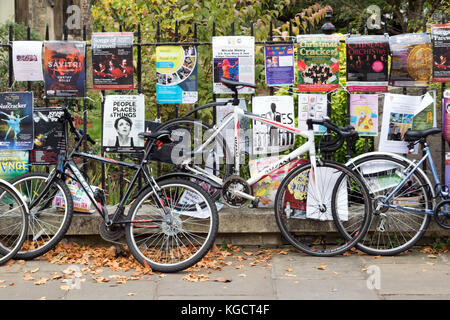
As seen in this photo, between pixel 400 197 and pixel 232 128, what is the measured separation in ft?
5.36

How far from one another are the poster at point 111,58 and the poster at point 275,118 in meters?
1.20

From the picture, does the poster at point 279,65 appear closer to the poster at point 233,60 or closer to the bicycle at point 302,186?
the poster at point 233,60

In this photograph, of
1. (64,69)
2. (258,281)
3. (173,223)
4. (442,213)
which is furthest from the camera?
(64,69)

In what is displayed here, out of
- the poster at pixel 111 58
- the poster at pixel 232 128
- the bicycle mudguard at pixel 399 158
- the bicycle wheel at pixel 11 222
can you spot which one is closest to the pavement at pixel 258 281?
the bicycle wheel at pixel 11 222

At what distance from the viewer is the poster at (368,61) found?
5.51 m

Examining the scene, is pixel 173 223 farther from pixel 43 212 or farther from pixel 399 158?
pixel 399 158

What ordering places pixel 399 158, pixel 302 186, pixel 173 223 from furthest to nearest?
pixel 302 186
pixel 399 158
pixel 173 223

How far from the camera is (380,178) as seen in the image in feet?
18.0

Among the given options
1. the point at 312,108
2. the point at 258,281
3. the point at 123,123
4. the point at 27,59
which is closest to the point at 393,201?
the point at 312,108

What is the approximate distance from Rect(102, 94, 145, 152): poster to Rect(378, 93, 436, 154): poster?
7.30 ft

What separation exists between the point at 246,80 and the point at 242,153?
67 cm

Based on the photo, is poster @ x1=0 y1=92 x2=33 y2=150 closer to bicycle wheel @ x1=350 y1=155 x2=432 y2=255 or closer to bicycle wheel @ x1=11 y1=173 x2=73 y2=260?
bicycle wheel @ x1=11 y1=173 x2=73 y2=260

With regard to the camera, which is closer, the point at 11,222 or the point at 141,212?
the point at 141,212

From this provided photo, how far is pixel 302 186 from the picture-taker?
5508mm
